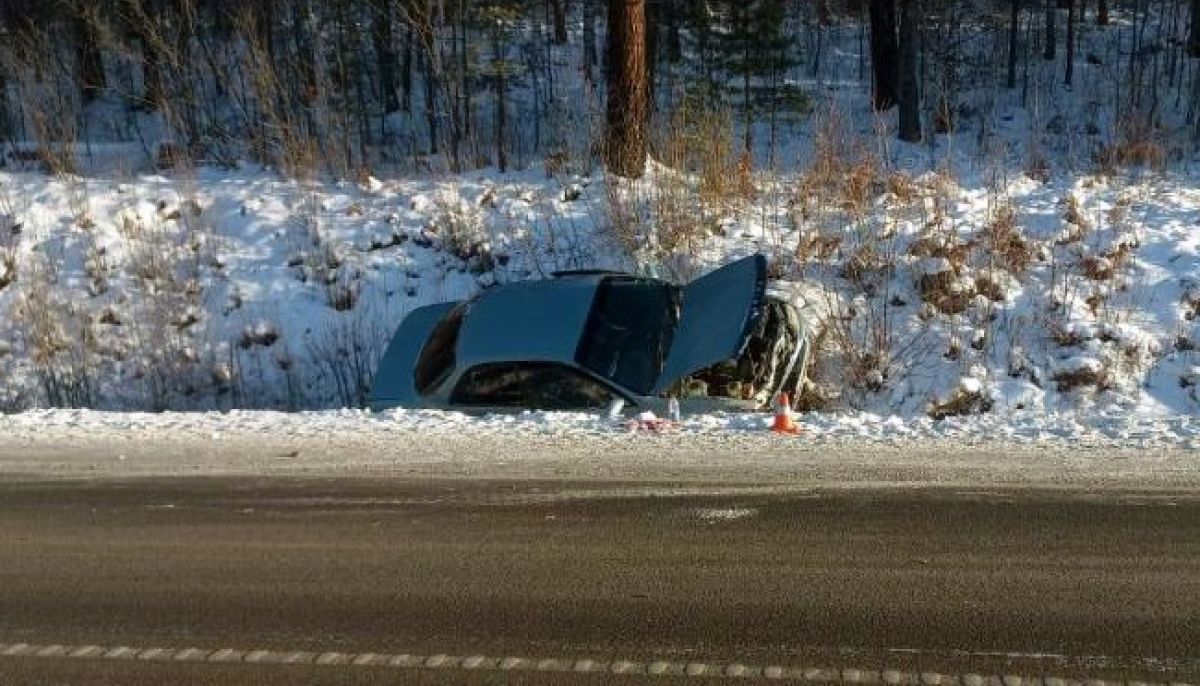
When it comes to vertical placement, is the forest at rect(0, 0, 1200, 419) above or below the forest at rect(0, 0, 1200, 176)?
below

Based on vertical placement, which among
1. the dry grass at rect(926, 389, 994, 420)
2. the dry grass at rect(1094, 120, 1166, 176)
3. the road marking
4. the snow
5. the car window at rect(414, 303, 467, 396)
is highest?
the dry grass at rect(1094, 120, 1166, 176)

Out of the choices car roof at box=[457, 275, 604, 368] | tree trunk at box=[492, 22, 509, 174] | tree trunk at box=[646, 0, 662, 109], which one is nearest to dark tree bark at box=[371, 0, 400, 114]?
tree trunk at box=[492, 22, 509, 174]

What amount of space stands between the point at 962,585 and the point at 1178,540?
141 cm

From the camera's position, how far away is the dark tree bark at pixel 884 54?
79.2 ft

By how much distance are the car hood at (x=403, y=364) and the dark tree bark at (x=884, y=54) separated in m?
15.5

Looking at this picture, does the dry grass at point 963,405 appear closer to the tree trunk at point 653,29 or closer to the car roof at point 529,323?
the car roof at point 529,323

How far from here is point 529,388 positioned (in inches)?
375

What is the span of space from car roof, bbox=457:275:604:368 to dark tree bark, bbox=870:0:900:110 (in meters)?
15.7

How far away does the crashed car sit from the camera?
30.1 feet

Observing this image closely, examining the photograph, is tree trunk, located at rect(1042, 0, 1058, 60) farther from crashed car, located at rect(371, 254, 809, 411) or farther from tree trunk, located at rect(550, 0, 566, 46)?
crashed car, located at rect(371, 254, 809, 411)

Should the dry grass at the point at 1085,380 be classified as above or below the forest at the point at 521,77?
below

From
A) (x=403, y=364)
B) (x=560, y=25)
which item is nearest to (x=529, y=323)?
(x=403, y=364)

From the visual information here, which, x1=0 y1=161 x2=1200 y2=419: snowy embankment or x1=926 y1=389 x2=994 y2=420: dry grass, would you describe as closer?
x1=926 y1=389 x2=994 y2=420: dry grass

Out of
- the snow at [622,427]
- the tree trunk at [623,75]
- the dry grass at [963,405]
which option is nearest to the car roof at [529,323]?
the snow at [622,427]
